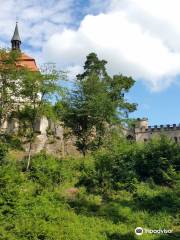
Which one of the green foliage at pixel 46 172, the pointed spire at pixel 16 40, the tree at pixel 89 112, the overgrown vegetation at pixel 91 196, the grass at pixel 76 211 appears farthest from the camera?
the pointed spire at pixel 16 40

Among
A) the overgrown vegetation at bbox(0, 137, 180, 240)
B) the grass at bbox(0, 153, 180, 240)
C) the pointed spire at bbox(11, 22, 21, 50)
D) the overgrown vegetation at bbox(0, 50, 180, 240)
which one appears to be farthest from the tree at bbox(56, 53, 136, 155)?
the pointed spire at bbox(11, 22, 21, 50)

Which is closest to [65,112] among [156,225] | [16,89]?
[16,89]

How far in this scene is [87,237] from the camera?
86.5 feet

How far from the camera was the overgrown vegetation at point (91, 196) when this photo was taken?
27.0 metres

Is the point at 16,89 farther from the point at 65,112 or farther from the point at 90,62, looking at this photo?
the point at 90,62

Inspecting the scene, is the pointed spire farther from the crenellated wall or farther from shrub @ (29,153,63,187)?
shrub @ (29,153,63,187)

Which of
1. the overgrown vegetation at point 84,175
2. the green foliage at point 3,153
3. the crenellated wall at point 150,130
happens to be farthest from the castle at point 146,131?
the green foliage at point 3,153

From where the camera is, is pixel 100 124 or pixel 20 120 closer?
pixel 20 120

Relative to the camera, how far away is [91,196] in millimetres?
33500

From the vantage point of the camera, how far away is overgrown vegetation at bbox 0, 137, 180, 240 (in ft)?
88.6

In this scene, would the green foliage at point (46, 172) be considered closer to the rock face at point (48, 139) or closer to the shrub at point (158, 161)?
the shrub at point (158, 161)

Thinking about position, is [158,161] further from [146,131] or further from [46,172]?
[146,131]

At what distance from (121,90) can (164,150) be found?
19.1 metres

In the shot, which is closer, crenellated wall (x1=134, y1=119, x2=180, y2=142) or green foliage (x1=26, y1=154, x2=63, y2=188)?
green foliage (x1=26, y1=154, x2=63, y2=188)
